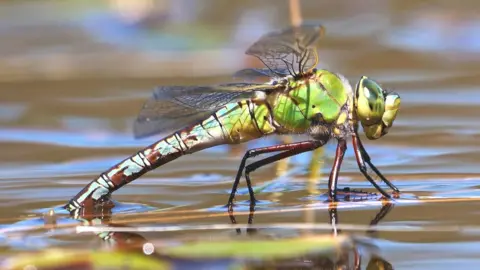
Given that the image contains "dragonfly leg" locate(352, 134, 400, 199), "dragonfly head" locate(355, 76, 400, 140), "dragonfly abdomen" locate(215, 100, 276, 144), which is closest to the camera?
"dragonfly leg" locate(352, 134, 400, 199)

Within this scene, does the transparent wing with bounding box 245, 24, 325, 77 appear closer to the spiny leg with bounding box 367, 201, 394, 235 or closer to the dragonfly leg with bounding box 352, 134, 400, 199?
the dragonfly leg with bounding box 352, 134, 400, 199

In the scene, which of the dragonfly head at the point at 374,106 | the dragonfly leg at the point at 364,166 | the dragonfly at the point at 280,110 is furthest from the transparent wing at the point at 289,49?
the dragonfly leg at the point at 364,166

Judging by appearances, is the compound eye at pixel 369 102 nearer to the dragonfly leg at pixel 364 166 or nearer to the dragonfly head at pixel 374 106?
the dragonfly head at pixel 374 106

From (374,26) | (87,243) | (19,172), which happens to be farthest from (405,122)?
(374,26)

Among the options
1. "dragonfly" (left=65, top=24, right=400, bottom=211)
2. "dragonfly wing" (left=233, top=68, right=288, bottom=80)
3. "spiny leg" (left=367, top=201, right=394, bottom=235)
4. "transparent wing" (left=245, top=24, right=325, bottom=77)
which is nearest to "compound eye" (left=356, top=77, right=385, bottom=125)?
"dragonfly" (left=65, top=24, right=400, bottom=211)

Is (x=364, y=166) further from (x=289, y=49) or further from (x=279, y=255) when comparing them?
(x=279, y=255)

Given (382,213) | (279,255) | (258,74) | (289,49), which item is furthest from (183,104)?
(279,255)
